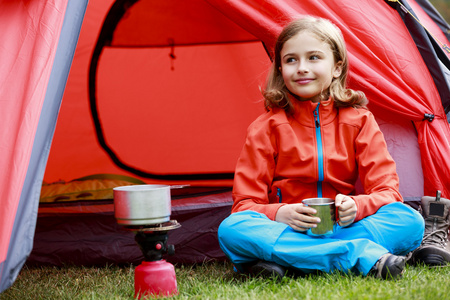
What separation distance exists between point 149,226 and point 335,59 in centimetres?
84

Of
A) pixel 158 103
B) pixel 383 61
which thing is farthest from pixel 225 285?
pixel 158 103

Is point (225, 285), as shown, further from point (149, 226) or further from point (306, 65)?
point (306, 65)

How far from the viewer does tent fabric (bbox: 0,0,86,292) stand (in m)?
1.31

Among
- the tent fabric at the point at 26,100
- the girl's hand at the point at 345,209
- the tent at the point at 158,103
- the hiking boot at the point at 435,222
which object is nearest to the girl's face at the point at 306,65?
the tent at the point at 158,103

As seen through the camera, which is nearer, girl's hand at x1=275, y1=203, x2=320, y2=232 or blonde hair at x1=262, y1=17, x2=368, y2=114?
girl's hand at x1=275, y1=203, x2=320, y2=232

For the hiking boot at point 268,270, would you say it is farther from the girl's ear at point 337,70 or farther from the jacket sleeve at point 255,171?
the girl's ear at point 337,70

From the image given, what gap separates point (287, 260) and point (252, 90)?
1133mm

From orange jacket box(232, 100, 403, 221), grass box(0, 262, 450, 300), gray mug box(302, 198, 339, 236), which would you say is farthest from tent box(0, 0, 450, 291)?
gray mug box(302, 198, 339, 236)

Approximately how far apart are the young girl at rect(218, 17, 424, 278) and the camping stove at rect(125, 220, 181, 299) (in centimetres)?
22

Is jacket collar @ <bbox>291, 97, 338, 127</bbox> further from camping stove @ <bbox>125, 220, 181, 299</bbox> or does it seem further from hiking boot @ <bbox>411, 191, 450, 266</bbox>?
camping stove @ <bbox>125, 220, 181, 299</bbox>

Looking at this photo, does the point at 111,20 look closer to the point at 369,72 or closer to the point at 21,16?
the point at 21,16

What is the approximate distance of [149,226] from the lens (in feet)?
4.70

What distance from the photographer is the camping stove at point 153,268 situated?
1.42m

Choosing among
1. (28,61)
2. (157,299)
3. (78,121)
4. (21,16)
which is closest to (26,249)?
(157,299)
